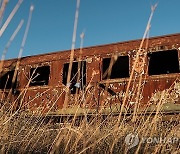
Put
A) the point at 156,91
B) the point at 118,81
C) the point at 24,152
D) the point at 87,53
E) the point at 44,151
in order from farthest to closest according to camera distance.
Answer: the point at 87,53 → the point at 118,81 → the point at 156,91 → the point at 44,151 → the point at 24,152

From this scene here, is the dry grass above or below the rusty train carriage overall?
below

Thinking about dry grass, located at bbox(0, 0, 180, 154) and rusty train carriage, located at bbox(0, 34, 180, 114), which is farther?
rusty train carriage, located at bbox(0, 34, 180, 114)

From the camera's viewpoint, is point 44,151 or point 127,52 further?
point 127,52

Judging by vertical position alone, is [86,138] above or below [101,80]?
below

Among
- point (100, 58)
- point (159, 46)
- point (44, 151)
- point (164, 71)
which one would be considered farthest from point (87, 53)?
point (44, 151)

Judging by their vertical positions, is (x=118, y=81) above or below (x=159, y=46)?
below

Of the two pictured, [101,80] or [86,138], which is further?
[101,80]

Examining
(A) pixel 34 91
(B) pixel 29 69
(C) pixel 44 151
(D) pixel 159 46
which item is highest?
(D) pixel 159 46

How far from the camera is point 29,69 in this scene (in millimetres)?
9758

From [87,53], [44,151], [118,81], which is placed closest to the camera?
[44,151]

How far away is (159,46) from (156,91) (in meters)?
1.35

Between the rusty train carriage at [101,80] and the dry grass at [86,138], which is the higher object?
the rusty train carriage at [101,80]

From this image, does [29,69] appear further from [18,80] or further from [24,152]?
[24,152]

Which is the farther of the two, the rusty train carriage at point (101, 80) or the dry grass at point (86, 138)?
the rusty train carriage at point (101, 80)
